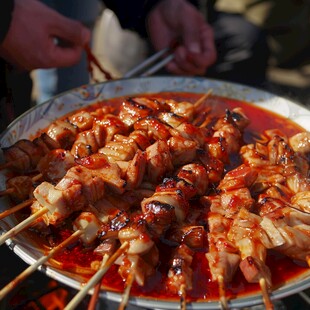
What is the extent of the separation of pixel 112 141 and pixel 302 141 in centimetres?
139

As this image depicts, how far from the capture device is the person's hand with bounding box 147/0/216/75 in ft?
15.1

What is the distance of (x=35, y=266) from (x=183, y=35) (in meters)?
3.35

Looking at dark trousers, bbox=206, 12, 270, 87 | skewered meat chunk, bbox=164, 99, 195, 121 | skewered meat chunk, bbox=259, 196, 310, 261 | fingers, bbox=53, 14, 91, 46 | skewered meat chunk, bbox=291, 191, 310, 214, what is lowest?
dark trousers, bbox=206, 12, 270, 87

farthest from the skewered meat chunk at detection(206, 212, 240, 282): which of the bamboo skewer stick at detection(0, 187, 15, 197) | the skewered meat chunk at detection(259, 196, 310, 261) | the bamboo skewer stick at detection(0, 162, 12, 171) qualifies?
the bamboo skewer stick at detection(0, 162, 12, 171)

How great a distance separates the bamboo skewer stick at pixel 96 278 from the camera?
1.83 metres

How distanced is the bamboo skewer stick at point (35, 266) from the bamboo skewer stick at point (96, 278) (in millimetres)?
239

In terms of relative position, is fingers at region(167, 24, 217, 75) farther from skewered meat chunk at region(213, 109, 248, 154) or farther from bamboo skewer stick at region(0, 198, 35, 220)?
bamboo skewer stick at region(0, 198, 35, 220)

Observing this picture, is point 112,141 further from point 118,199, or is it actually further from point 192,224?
point 192,224

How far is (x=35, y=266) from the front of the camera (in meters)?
2.05

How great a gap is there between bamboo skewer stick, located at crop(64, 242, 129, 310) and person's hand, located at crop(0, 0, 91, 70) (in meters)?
2.41

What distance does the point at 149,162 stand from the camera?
2.79 m

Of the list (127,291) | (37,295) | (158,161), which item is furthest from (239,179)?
(37,295)

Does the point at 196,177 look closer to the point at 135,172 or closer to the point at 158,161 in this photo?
the point at 158,161

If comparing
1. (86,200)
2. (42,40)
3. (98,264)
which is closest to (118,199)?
(86,200)
